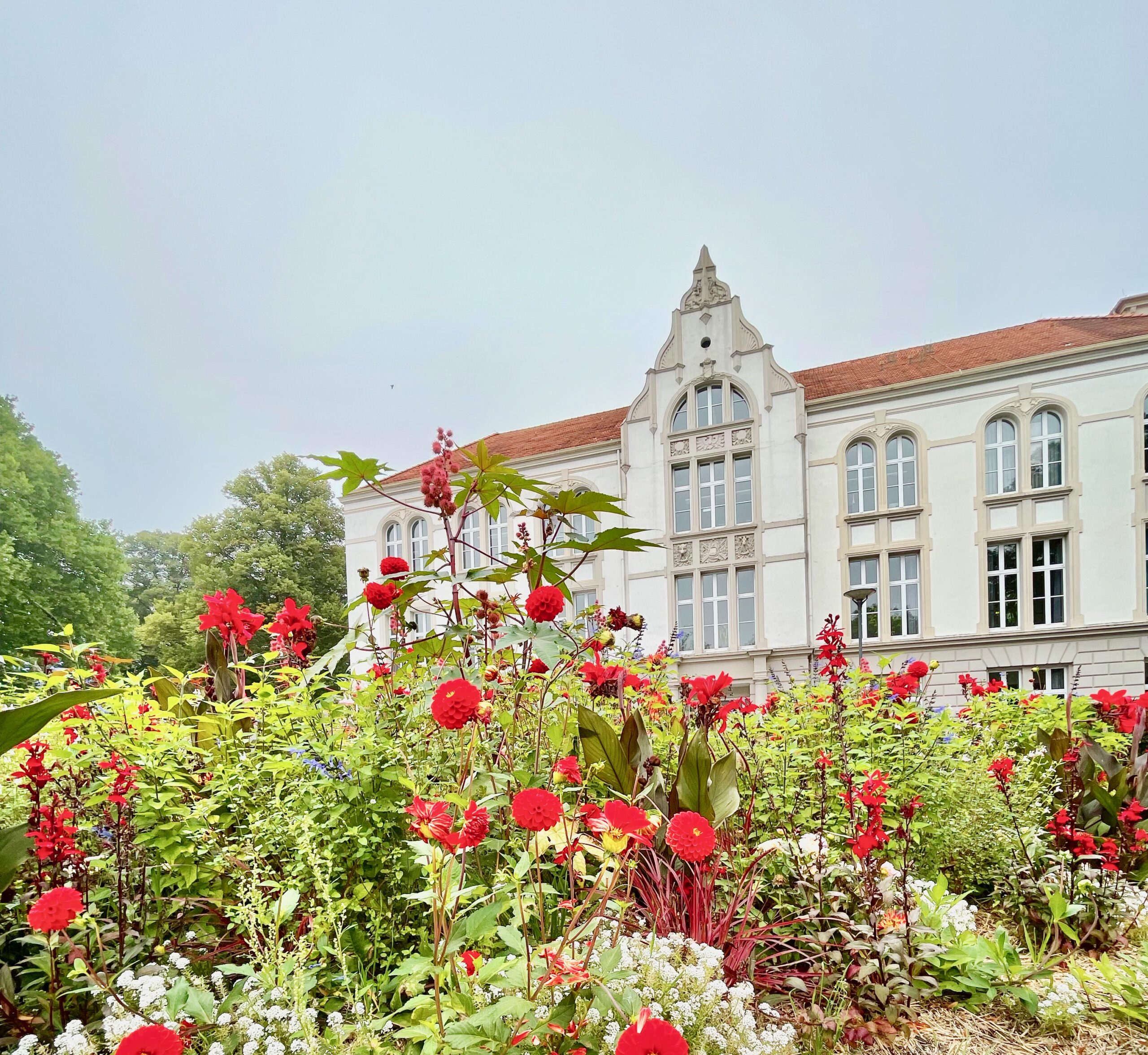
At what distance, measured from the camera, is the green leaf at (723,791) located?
5.32 feet

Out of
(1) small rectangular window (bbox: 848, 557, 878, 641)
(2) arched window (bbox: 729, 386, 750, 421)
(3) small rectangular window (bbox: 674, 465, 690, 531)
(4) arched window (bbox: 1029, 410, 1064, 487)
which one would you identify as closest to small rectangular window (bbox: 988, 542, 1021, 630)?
(4) arched window (bbox: 1029, 410, 1064, 487)

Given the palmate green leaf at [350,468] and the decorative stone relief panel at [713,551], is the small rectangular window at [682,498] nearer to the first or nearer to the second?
the decorative stone relief panel at [713,551]

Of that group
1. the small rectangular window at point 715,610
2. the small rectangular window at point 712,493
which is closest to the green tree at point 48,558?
the small rectangular window at point 715,610

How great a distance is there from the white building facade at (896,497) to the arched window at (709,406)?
3cm

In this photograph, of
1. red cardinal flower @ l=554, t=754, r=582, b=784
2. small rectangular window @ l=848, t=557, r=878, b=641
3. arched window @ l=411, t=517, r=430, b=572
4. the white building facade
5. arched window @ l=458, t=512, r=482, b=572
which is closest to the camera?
red cardinal flower @ l=554, t=754, r=582, b=784

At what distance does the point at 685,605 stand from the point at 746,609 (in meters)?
1.14

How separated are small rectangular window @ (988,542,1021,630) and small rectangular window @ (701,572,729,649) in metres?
4.25

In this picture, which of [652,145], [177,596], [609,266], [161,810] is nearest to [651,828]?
[161,810]

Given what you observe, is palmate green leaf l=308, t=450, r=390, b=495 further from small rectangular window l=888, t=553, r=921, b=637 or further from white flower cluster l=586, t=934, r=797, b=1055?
small rectangular window l=888, t=553, r=921, b=637

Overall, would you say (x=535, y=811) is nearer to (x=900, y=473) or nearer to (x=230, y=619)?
(x=230, y=619)

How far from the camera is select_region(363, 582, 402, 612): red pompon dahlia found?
133 cm

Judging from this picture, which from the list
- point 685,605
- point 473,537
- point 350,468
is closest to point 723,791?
point 350,468

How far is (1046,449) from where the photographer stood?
1070 centimetres

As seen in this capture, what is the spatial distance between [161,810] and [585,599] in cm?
1212
